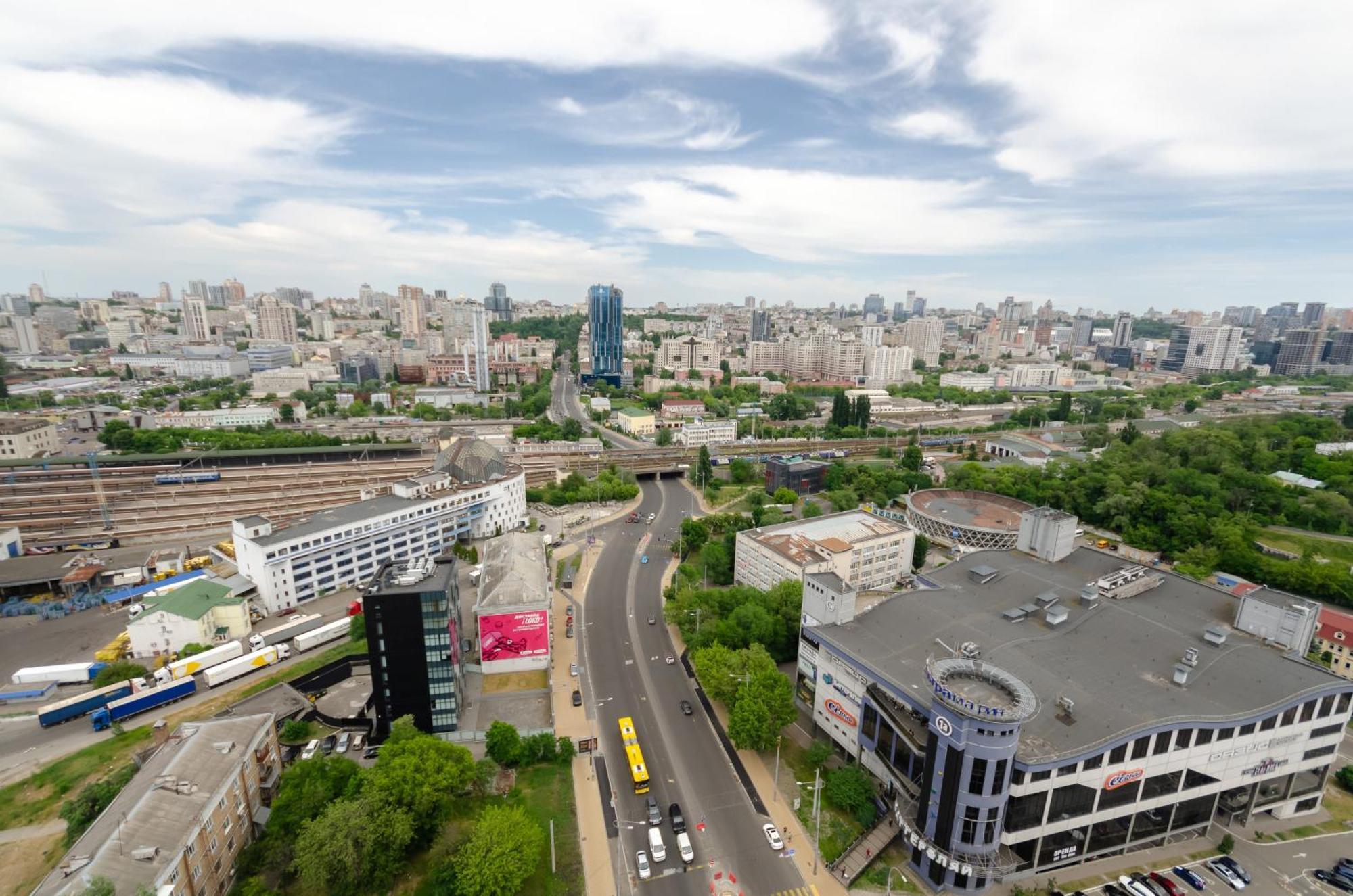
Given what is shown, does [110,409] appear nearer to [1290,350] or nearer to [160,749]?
[160,749]

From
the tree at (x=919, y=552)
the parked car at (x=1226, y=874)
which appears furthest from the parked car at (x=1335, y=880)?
the tree at (x=919, y=552)

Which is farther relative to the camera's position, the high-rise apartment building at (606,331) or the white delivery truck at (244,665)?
the high-rise apartment building at (606,331)

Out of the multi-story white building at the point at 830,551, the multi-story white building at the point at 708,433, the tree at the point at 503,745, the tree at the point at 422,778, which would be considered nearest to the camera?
the tree at the point at 422,778

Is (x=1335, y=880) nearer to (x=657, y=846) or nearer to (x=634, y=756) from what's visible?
(x=657, y=846)

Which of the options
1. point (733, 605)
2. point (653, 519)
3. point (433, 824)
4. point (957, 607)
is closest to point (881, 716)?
point (957, 607)

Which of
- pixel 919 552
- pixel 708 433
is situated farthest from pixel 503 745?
pixel 708 433

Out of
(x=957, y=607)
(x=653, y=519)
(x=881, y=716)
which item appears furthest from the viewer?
(x=653, y=519)

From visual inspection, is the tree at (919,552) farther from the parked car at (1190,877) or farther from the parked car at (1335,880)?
the parked car at (1335,880)
